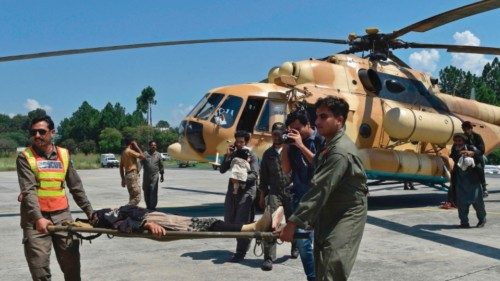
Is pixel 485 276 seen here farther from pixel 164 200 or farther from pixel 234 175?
pixel 164 200

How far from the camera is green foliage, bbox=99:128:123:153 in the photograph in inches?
3836

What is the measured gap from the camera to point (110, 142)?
98.6 m

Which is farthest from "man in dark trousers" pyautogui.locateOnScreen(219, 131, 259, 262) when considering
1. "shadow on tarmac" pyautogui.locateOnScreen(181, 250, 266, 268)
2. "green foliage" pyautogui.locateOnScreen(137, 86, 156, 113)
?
"green foliage" pyautogui.locateOnScreen(137, 86, 156, 113)

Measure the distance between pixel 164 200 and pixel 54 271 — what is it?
7892 millimetres

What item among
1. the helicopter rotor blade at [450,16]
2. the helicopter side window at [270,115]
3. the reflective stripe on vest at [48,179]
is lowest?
the reflective stripe on vest at [48,179]

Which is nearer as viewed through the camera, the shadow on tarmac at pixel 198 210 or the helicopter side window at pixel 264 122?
the shadow on tarmac at pixel 198 210

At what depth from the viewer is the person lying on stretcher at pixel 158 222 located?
4.13 m

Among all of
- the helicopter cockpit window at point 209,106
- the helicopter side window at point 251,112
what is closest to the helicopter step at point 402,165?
the helicopter side window at point 251,112

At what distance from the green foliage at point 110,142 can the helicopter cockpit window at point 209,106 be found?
8915 cm

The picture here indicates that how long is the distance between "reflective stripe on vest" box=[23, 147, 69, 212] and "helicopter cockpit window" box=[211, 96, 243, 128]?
6.17m

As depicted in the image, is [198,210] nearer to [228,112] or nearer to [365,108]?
[228,112]

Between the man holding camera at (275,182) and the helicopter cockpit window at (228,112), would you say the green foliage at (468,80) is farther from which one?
the man holding camera at (275,182)

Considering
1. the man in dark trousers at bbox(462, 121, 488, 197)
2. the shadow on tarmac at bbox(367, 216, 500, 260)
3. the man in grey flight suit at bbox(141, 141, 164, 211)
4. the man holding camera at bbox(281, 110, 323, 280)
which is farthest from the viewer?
the man in grey flight suit at bbox(141, 141, 164, 211)

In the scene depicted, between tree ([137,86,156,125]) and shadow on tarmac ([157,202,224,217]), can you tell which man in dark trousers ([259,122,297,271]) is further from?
tree ([137,86,156,125])
